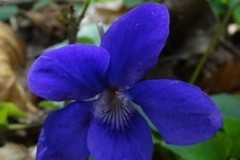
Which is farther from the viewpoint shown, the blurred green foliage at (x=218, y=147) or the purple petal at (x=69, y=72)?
the blurred green foliage at (x=218, y=147)

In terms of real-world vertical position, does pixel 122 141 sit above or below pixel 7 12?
above

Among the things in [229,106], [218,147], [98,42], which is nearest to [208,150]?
[218,147]

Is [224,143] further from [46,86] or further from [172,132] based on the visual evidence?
[46,86]

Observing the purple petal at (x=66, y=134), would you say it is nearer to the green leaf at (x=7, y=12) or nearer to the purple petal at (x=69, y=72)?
the purple petal at (x=69, y=72)

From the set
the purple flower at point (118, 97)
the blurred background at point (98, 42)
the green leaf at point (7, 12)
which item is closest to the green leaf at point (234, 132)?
the blurred background at point (98, 42)

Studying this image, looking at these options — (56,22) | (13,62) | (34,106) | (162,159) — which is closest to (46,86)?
(162,159)

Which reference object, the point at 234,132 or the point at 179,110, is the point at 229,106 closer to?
the point at 234,132
